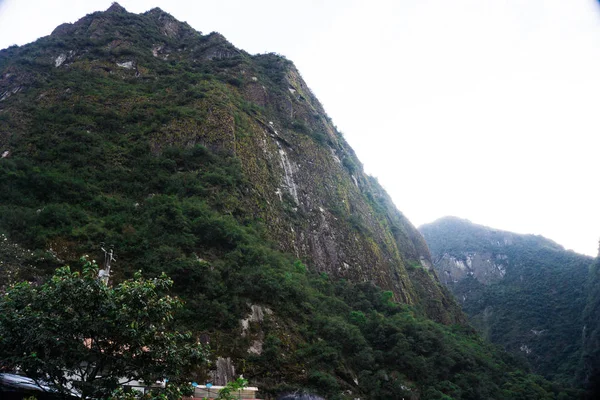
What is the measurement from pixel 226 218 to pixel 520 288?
2580 inches

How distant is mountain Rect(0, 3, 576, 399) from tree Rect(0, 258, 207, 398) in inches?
247

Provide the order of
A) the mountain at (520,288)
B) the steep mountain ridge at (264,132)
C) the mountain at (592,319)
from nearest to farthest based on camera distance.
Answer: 1. the steep mountain ridge at (264,132)
2. the mountain at (592,319)
3. the mountain at (520,288)

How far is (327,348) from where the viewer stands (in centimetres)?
1695

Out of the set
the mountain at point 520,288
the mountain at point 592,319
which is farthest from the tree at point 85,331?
the mountain at point 520,288

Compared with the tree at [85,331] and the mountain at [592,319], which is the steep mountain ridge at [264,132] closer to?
the mountain at [592,319]

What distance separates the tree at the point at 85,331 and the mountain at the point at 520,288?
133ft

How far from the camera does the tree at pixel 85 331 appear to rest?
672 centimetres

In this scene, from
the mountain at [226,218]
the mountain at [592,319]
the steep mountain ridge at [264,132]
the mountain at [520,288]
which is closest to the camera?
the mountain at [226,218]

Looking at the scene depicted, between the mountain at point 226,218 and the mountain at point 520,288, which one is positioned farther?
the mountain at point 520,288

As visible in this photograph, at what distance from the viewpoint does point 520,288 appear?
219 ft

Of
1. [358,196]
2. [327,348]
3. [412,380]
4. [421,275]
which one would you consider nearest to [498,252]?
[421,275]

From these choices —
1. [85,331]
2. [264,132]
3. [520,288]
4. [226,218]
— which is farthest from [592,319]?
[85,331]

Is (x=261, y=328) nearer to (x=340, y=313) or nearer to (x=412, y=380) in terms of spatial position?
(x=340, y=313)

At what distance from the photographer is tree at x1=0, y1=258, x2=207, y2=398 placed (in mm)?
6723
